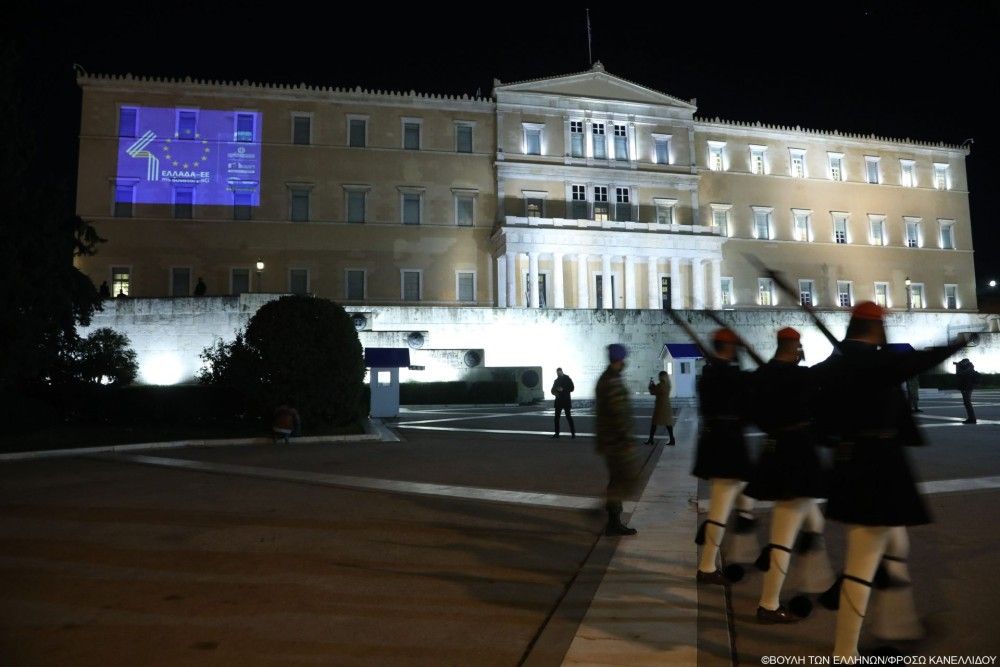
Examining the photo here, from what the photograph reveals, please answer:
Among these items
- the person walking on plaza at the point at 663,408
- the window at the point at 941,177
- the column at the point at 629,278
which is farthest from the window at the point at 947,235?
the person walking on plaza at the point at 663,408

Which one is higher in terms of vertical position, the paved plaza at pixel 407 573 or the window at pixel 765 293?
the window at pixel 765 293

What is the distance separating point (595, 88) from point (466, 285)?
53.1 ft

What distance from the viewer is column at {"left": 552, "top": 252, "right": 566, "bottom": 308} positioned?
41.8 m

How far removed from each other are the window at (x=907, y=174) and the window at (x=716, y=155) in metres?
15.8

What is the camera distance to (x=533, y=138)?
4538 centimetres

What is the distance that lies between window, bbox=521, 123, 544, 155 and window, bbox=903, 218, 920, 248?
99.9 ft

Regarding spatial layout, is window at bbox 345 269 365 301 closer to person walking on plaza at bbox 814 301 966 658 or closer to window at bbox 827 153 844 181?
window at bbox 827 153 844 181

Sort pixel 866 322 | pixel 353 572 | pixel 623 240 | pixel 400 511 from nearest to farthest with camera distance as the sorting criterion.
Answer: pixel 866 322, pixel 353 572, pixel 400 511, pixel 623 240

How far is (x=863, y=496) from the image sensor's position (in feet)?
11.8

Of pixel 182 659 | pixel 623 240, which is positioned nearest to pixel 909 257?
pixel 623 240

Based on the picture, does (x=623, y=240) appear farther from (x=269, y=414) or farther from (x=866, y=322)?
(x=866, y=322)

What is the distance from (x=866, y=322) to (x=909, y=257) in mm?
57184

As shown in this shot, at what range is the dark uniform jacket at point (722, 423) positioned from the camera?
17.0 ft

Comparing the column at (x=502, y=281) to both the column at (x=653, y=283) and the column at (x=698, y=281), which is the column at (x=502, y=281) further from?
the column at (x=698, y=281)
